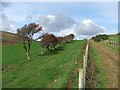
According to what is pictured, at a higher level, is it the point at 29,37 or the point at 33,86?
the point at 29,37

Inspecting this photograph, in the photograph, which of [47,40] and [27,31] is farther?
[47,40]

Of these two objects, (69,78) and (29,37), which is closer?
(69,78)

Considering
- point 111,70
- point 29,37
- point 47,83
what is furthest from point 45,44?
point 47,83

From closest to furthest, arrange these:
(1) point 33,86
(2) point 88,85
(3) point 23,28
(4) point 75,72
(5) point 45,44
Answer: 1. (2) point 88,85
2. (1) point 33,86
3. (4) point 75,72
4. (3) point 23,28
5. (5) point 45,44

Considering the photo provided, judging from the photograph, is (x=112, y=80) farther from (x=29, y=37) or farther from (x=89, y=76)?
(x=29, y=37)

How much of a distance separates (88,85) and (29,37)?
4140cm

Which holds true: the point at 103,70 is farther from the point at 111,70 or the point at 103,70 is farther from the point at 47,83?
the point at 47,83

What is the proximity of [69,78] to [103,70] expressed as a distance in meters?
5.69

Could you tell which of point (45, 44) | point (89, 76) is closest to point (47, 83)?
point (89, 76)

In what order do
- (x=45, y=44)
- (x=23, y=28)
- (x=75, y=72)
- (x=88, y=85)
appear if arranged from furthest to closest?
(x=45, y=44)
(x=23, y=28)
(x=75, y=72)
(x=88, y=85)

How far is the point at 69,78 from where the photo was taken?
86.7ft

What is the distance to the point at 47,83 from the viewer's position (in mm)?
25938

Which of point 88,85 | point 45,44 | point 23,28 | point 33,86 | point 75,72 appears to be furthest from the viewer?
point 45,44

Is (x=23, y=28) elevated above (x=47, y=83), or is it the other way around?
(x=23, y=28)
